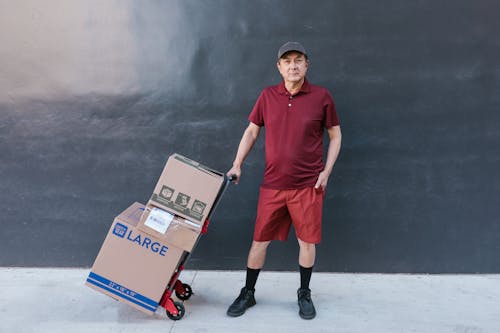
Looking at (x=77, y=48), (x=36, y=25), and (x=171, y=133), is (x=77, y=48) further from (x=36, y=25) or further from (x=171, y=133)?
(x=171, y=133)

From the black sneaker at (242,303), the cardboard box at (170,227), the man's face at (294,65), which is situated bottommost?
the black sneaker at (242,303)

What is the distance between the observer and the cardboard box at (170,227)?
2607 millimetres

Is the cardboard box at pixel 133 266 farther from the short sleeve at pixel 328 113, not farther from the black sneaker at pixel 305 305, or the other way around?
the short sleeve at pixel 328 113

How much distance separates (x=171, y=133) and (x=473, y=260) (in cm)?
249

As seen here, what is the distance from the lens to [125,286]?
8.98 feet

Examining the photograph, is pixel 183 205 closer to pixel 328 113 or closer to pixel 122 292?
pixel 122 292

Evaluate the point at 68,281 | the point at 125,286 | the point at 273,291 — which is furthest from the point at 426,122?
the point at 68,281

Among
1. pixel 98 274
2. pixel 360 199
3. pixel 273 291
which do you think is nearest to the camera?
pixel 98 274

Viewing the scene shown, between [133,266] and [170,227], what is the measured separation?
36cm

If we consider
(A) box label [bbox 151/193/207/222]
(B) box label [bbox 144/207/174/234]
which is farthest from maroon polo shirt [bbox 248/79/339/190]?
(B) box label [bbox 144/207/174/234]

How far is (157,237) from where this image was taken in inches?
105

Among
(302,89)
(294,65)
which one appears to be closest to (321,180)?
(302,89)

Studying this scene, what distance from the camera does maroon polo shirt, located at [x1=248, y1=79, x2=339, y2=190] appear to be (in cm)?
279

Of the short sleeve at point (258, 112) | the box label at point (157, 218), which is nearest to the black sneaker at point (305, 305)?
the box label at point (157, 218)
